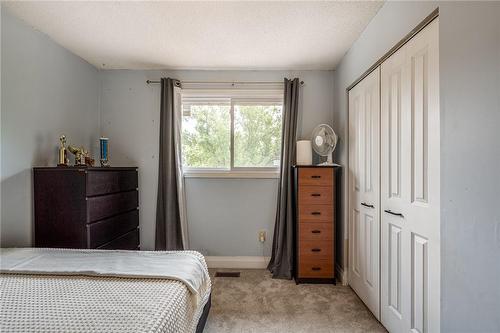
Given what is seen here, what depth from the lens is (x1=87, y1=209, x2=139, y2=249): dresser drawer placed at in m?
2.15

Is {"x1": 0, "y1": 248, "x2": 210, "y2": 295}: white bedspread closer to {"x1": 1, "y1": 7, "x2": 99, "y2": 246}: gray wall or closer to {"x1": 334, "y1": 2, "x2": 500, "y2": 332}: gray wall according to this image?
{"x1": 1, "y1": 7, "x2": 99, "y2": 246}: gray wall

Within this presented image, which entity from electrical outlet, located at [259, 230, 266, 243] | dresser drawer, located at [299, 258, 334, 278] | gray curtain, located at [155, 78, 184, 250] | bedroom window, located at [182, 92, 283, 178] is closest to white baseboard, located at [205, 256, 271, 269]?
electrical outlet, located at [259, 230, 266, 243]

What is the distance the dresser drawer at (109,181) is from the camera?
2162mm

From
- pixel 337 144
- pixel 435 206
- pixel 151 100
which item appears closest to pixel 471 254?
pixel 435 206

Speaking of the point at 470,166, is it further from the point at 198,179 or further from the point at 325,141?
the point at 198,179

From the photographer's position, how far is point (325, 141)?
2.84 metres

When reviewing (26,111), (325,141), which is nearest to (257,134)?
(325,141)

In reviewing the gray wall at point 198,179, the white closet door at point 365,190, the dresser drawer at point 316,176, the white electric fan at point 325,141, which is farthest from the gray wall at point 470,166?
the gray wall at point 198,179

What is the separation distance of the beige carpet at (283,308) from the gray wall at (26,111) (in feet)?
5.62

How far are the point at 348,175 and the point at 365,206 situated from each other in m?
0.48

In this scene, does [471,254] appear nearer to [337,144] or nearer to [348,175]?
[348,175]

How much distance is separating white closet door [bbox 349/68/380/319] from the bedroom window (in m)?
0.94

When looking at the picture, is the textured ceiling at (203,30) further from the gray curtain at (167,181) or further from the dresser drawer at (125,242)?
the dresser drawer at (125,242)

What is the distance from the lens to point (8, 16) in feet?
6.51
